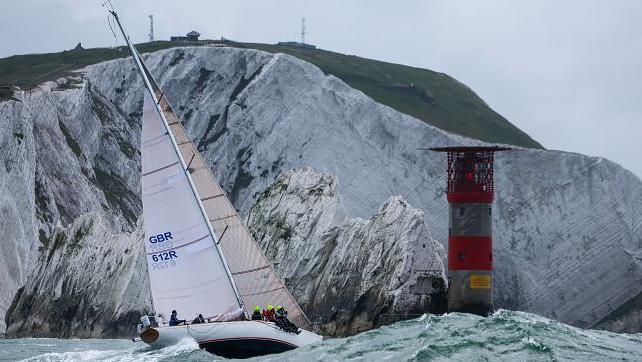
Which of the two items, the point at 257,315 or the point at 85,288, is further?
the point at 85,288

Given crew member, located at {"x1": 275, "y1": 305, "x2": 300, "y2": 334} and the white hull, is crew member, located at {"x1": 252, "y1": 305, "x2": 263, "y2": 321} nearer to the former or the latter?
crew member, located at {"x1": 275, "y1": 305, "x2": 300, "y2": 334}

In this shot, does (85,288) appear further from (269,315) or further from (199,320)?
(269,315)

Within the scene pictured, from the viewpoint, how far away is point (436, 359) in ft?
110

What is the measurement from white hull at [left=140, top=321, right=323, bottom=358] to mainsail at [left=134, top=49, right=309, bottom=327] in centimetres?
119

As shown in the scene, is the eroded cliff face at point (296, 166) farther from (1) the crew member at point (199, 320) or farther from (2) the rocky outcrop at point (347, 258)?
(1) the crew member at point (199, 320)

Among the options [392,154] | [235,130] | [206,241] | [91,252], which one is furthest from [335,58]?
[206,241]

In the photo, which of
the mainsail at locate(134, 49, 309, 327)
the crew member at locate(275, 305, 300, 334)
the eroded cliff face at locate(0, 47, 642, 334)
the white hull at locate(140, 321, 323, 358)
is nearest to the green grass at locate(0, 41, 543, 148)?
the eroded cliff face at locate(0, 47, 642, 334)

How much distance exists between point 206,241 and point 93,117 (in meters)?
62.9

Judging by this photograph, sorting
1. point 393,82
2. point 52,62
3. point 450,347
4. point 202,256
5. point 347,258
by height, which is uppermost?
point 52,62

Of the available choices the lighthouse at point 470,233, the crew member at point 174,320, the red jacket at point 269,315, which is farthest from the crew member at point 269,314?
the lighthouse at point 470,233

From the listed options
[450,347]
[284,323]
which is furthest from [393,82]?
[450,347]

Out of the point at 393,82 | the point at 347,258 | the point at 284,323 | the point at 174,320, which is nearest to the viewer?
the point at 284,323

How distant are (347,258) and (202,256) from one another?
23.2 m

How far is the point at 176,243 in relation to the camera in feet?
140
